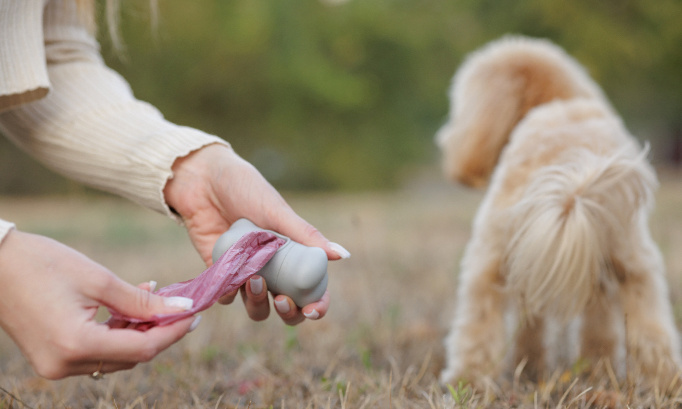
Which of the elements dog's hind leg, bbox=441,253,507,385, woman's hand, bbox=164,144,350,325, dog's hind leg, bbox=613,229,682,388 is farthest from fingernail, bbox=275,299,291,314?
dog's hind leg, bbox=613,229,682,388

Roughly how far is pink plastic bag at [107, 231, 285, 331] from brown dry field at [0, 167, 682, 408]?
0.38 m

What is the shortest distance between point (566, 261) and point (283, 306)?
0.89 meters

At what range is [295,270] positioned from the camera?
1.25m

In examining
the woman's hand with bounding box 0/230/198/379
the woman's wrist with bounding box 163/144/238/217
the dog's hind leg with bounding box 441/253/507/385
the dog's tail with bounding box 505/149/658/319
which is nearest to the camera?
the woman's hand with bounding box 0/230/198/379

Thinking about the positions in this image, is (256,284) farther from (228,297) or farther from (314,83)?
(314,83)

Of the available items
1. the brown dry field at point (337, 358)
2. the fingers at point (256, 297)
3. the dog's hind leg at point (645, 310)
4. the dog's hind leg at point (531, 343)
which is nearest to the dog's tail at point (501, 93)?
the brown dry field at point (337, 358)

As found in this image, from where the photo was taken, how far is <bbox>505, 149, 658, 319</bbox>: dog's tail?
5.83 feet

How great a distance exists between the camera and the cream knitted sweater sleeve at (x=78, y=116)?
4.59ft

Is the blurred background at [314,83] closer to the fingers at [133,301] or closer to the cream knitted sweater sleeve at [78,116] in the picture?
the cream knitted sweater sleeve at [78,116]

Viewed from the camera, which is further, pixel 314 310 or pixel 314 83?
pixel 314 83

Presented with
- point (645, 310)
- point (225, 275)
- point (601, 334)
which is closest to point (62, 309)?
point (225, 275)

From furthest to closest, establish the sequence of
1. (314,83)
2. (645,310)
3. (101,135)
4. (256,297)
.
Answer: (314,83) < (645,310) < (101,135) < (256,297)

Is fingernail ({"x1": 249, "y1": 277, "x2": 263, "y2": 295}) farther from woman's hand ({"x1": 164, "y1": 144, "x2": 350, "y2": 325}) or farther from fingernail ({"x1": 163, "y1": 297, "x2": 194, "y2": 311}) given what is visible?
fingernail ({"x1": 163, "y1": 297, "x2": 194, "y2": 311})

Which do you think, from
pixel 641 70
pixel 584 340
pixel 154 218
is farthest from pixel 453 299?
pixel 641 70
